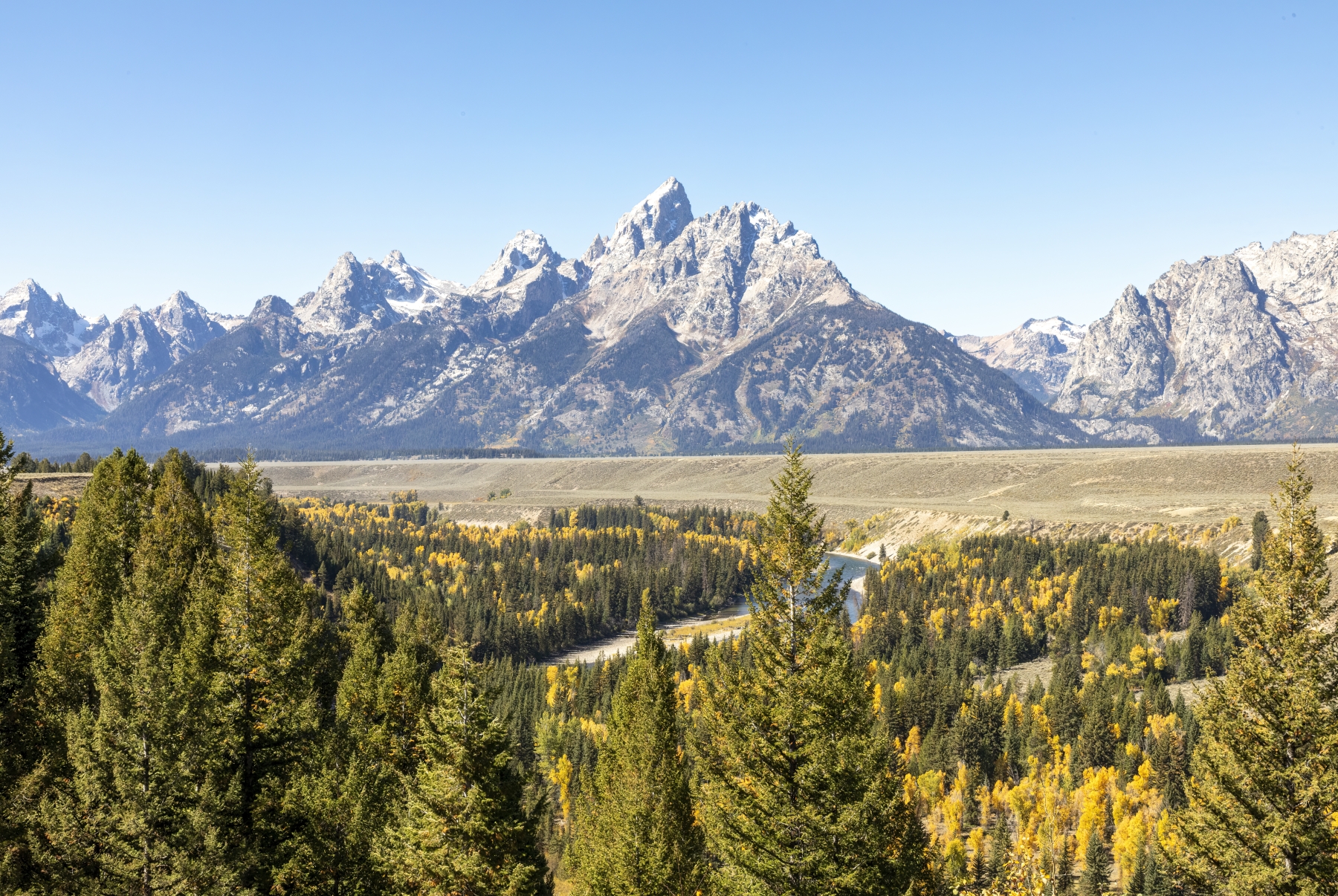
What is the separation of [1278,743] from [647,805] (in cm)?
2090

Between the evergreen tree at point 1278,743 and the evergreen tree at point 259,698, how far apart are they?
31.5 metres

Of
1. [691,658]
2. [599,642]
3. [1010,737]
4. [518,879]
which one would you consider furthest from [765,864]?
[599,642]

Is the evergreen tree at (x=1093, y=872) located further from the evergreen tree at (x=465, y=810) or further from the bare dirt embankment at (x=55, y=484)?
the bare dirt embankment at (x=55, y=484)

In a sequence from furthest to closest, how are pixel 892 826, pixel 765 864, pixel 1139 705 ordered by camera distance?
pixel 1139 705 < pixel 892 826 < pixel 765 864

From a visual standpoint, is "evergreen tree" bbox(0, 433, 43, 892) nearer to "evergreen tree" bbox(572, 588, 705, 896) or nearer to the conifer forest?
the conifer forest

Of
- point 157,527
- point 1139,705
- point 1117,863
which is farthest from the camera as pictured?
point 1139,705

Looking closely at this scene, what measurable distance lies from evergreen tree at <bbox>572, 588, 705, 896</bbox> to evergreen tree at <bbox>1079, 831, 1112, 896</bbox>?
5930 centimetres

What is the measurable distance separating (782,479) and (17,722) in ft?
114

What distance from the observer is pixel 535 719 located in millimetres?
116125

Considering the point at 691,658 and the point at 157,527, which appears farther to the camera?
the point at 691,658

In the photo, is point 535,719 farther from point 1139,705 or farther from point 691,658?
point 1139,705

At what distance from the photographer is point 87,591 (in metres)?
47.1

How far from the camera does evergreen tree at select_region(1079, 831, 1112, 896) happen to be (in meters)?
79.3

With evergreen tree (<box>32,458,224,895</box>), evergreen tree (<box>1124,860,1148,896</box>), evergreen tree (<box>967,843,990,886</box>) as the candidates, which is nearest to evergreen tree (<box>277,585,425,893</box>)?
evergreen tree (<box>32,458,224,895</box>)
